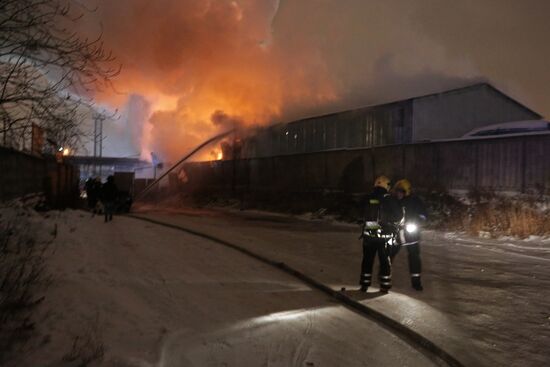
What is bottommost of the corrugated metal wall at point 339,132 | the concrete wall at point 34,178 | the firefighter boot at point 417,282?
the firefighter boot at point 417,282

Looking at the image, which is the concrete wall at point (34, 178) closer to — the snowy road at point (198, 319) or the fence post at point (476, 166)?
the snowy road at point (198, 319)

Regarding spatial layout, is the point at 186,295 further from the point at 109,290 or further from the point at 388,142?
the point at 388,142

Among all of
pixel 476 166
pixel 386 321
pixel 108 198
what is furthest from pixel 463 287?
pixel 108 198

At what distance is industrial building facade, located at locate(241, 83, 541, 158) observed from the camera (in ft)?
74.0

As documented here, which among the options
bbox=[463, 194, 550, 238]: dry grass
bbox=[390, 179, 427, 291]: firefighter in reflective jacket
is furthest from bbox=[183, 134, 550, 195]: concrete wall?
bbox=[390, 179, 427, 291]: firefighter in reflective jacket

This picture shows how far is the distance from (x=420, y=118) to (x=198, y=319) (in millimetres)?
19086

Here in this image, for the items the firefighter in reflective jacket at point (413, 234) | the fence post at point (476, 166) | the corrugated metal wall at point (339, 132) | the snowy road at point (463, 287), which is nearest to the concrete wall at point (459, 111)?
the corrugated metal wall at point (339, 132)

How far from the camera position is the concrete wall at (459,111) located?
22.5 m

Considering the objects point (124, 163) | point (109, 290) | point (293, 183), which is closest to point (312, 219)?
point (293, 183)

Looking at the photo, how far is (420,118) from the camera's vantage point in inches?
886

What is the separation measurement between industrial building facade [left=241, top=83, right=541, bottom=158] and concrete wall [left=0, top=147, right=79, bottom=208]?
13461 mm

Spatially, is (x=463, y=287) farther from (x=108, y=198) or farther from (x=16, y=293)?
(x=108, y=198)

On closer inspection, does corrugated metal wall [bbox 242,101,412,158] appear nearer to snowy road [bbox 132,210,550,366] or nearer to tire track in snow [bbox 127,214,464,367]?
snowy road [bbox 132,210,550,366]

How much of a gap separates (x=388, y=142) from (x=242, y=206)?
26.4 ft
